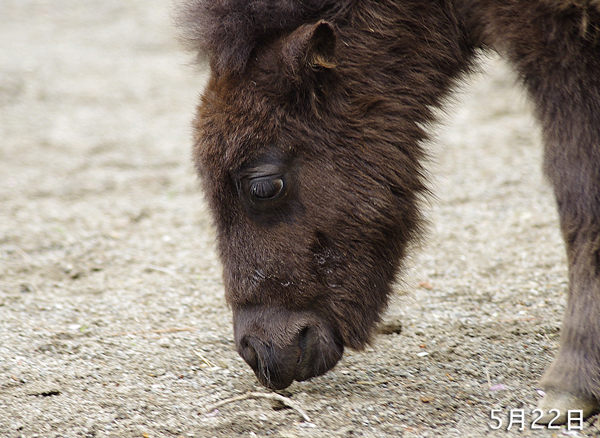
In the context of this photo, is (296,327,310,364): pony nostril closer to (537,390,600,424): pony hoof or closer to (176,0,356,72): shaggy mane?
(537,390,600,424): pony hoof

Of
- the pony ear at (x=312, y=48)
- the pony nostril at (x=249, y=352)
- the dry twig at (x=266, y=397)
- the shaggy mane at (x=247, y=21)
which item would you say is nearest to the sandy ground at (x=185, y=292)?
the dry twig at (x=266, y=397)

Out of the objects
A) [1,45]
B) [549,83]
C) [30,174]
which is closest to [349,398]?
[549,83]

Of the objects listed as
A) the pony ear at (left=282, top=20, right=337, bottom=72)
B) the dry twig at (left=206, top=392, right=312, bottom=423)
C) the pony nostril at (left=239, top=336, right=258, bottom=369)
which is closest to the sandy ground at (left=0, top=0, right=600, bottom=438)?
the dry twig at (left=206, top=392, right=312, bottom=423)

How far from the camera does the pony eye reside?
279cm

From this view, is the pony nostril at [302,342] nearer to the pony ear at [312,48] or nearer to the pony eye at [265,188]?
the pony eye at [265,188]

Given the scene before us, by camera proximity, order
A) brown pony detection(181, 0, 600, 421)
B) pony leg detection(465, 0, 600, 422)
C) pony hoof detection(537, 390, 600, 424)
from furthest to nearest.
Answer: brown pony detection(181, 0, 600, 421)
pony hoof detection(537, 390, 600, 424)
pony leg detection(465, 0, 600, 422)

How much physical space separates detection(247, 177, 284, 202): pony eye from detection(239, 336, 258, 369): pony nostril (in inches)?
23.8

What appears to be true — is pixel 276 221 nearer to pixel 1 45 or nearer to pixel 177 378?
pixel 177 378

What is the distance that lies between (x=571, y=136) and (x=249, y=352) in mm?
1560

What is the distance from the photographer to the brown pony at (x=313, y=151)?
9.13 feet

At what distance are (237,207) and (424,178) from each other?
2.90 ft

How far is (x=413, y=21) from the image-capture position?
9.43 feet

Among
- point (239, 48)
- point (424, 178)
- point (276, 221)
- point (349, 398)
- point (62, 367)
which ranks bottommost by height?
point (62, 367)

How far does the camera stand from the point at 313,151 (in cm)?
281
